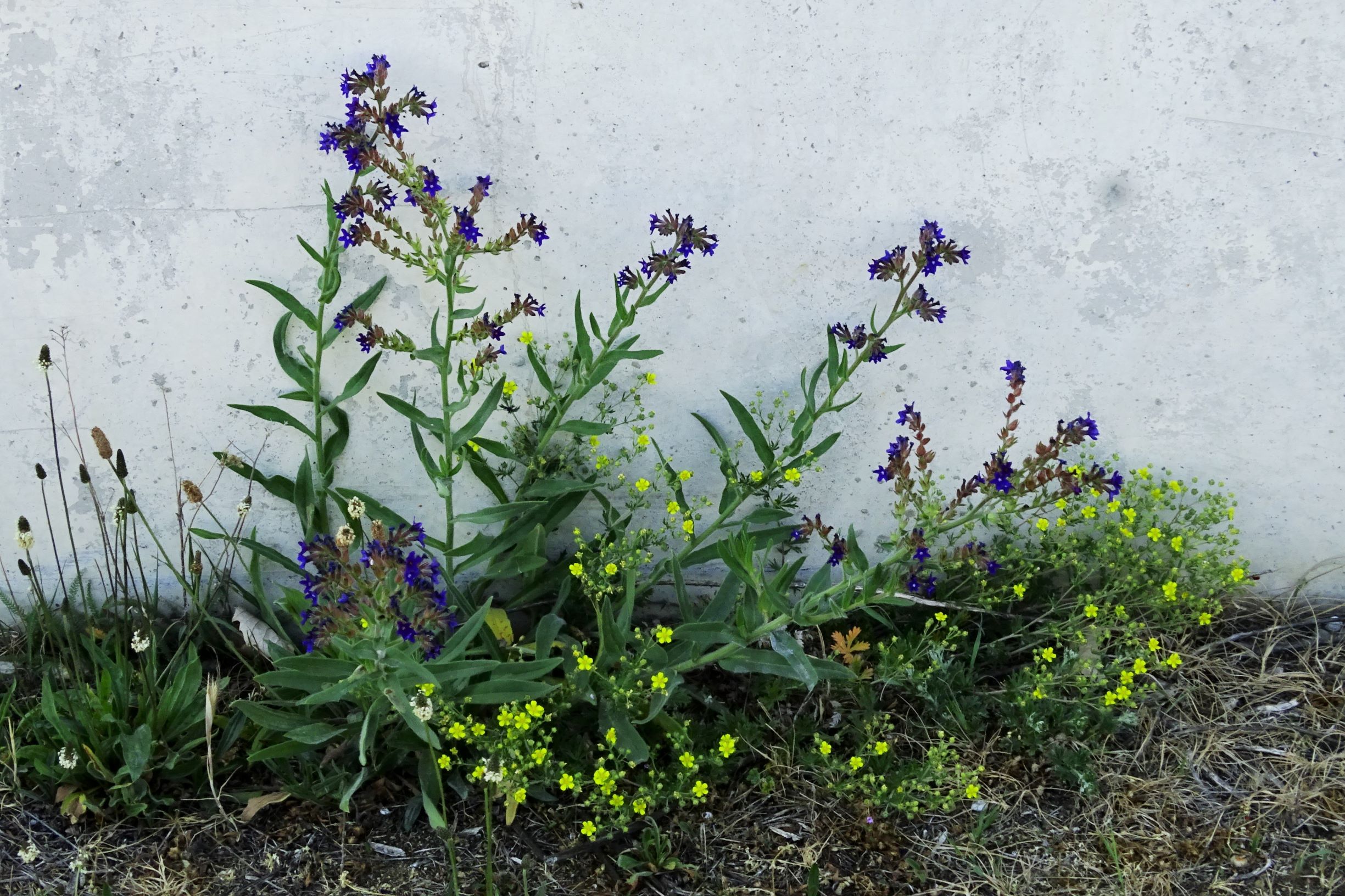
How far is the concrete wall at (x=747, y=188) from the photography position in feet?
7.84

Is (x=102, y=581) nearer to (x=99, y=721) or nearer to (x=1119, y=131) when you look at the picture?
(x=99, y=721)

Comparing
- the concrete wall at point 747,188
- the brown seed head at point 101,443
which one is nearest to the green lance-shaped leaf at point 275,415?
the concrete wall at point 747,188

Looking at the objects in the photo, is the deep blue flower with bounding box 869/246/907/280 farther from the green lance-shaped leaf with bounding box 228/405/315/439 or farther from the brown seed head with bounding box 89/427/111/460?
the brown seed head with bounding box 89/427/111/460

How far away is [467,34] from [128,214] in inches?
37.6

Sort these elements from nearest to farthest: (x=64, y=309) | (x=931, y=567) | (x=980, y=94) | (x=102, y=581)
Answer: (x=931, y=567), (x=980, y=94), (x=64, y=309), (x=102, y=581)

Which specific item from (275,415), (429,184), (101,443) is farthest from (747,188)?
(101,443)

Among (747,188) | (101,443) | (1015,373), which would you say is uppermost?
(747,188)

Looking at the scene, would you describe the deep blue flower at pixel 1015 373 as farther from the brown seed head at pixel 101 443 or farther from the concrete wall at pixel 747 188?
the brown seed head at pixel 101 443

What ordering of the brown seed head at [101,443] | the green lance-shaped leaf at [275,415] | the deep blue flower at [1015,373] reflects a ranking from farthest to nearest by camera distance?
A: the green lance-shaped leaf at [275,415] < the brown seed head at [101,443] < the deep blue flower at [1015,373]

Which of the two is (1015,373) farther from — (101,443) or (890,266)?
(101,443)

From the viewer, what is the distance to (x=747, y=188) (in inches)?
100

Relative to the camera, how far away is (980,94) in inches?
96.7

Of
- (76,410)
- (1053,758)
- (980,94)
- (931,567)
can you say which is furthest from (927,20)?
(76,410)

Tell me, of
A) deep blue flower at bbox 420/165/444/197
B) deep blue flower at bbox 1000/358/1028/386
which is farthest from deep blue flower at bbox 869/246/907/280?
deep blue flower at bbox 420/165/444/197
